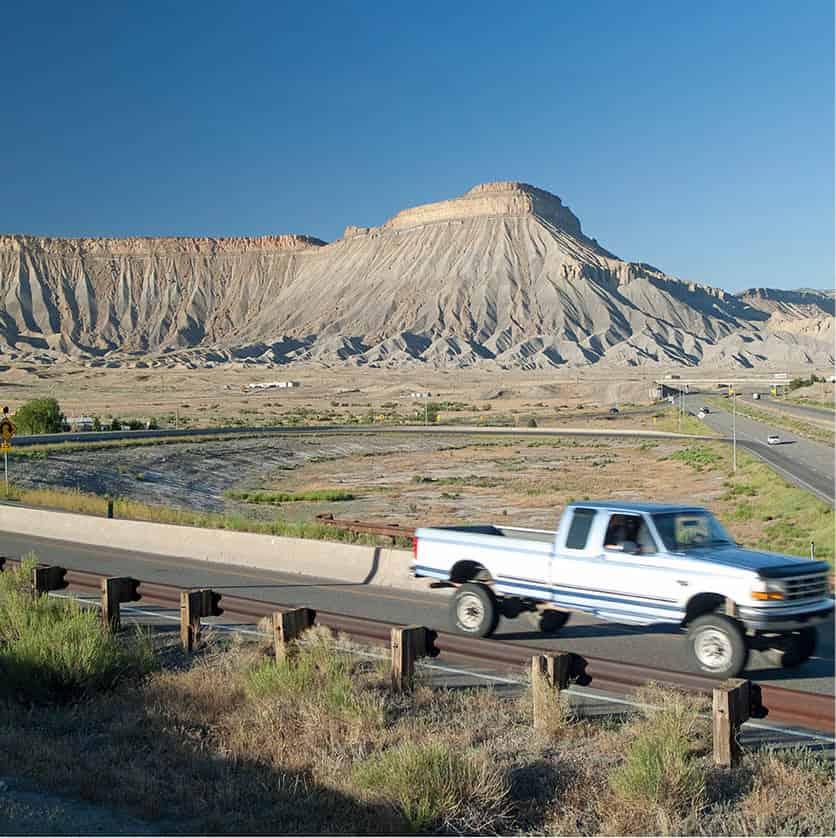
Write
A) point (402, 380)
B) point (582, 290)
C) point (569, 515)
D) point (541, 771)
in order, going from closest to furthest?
point (541, 771), point (569, 515), point (402, 380), point (582, 290)

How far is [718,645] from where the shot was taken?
34.1 ft

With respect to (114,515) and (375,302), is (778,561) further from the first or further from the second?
(375,302)

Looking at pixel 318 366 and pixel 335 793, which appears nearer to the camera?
pixel 335 793

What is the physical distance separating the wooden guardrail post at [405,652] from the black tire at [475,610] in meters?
2.56

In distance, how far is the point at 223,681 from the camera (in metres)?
9.86

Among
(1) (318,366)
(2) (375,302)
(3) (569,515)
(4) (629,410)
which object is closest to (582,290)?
(2) (375,302)

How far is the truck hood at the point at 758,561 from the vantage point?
10570 millimetres

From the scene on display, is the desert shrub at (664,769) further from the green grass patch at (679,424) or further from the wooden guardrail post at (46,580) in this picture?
the green grass patch at (679,424)

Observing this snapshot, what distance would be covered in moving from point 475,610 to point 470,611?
0.09 m

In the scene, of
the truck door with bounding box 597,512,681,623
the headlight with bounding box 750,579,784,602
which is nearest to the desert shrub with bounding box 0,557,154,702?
the truck door with bounding box 597,512,681,623

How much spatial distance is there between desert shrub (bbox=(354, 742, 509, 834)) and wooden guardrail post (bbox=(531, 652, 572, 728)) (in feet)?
4.43

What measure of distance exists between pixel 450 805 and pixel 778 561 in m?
5.37

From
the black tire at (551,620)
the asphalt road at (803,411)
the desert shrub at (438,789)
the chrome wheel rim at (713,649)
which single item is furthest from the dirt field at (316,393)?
the desert shrub at (438,789)

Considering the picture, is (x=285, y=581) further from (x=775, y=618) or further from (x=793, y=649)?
(x=775, y=618)
